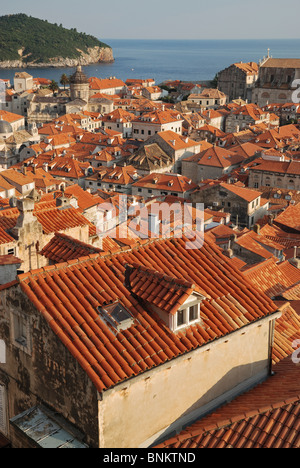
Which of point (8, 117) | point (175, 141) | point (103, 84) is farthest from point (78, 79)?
point (175, 141)

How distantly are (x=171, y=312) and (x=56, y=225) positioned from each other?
5.36 m

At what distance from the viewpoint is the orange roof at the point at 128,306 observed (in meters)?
6.04

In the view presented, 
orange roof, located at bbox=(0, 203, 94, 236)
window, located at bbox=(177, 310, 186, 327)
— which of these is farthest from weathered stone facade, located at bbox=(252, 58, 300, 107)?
window, located at bbox=(177, 310, 186, 327)

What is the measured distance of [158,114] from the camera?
70.4 meters

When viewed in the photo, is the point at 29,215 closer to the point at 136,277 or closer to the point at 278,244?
the point at 136,277

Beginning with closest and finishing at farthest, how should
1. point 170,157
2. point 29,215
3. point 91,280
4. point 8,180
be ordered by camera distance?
point 91,280, point 29,215, point 8,180, point 170,157

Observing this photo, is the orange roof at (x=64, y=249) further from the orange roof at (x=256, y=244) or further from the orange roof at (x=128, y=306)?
the orange roof at (x=256, y=244)

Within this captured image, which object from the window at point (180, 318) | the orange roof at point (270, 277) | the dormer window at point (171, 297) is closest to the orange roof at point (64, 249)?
the dormer window at point (171, 297)

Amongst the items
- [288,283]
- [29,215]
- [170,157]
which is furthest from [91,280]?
[170,157]

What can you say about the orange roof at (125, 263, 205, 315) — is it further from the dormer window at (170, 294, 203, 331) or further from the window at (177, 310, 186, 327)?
the window at (177, 310, 186, 327)

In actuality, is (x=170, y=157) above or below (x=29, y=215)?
below

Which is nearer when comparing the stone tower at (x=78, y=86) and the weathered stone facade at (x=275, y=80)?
the stone tower at (x=78, y=86)

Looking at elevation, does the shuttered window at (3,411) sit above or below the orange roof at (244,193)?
above

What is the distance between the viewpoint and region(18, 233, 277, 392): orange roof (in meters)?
6.04
